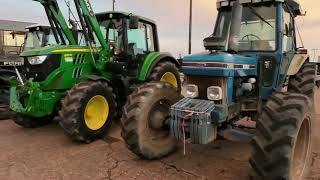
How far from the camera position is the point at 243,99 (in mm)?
5578

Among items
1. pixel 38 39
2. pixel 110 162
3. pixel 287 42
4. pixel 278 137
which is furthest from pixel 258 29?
pixel 38 39

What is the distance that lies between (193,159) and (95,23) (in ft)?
12.8

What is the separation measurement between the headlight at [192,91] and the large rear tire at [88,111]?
2.43 m

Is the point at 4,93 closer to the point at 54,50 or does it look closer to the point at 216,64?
the point at 54,50

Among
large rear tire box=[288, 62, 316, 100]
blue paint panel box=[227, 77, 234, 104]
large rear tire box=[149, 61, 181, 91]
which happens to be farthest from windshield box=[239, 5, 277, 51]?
large rear tire box=[149, 61, 181, 91]

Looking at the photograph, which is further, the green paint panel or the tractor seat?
the green paint panel

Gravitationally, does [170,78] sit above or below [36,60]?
below

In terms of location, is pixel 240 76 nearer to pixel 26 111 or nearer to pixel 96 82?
pixel 96 82

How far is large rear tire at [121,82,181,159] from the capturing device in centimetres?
538

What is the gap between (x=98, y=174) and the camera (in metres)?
5.34

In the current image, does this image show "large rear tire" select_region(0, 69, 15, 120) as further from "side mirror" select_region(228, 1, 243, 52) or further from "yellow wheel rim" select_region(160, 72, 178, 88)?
"side mirror" select_region(228, 1, 243, 52)

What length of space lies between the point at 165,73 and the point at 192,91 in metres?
4.23

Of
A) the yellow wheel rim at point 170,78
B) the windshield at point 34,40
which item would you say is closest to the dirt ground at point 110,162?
the yellow wheel rim at point 170,78

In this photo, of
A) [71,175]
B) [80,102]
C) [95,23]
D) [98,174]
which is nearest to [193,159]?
[98,174]
